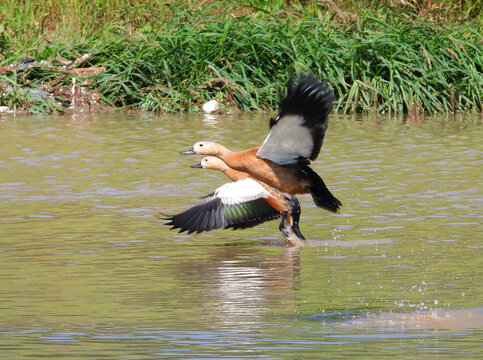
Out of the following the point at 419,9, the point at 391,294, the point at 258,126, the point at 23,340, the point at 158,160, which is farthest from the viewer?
the point at 419,9

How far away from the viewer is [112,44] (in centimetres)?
1700

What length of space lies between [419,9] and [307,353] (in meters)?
13.9

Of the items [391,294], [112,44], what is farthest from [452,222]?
[112,44]

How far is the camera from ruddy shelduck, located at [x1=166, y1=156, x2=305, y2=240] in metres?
8.76

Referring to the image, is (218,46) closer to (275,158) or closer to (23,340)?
(275,158)

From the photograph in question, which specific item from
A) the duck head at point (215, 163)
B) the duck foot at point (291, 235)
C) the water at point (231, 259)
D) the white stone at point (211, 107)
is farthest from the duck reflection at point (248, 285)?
the white stone at point (211, 107)

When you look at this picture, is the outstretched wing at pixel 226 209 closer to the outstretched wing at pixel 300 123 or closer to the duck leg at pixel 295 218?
the duck leg at pixel 295 218

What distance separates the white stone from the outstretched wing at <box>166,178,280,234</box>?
25.1 ft

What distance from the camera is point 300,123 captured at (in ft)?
27.3

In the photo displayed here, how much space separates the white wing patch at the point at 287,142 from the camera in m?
8.33

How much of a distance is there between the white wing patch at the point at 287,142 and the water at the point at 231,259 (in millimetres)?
658

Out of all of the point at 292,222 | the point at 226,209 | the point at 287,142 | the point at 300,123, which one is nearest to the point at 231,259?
the point at 226,209

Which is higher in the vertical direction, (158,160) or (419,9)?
(419,9)

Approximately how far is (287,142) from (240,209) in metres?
0.67
